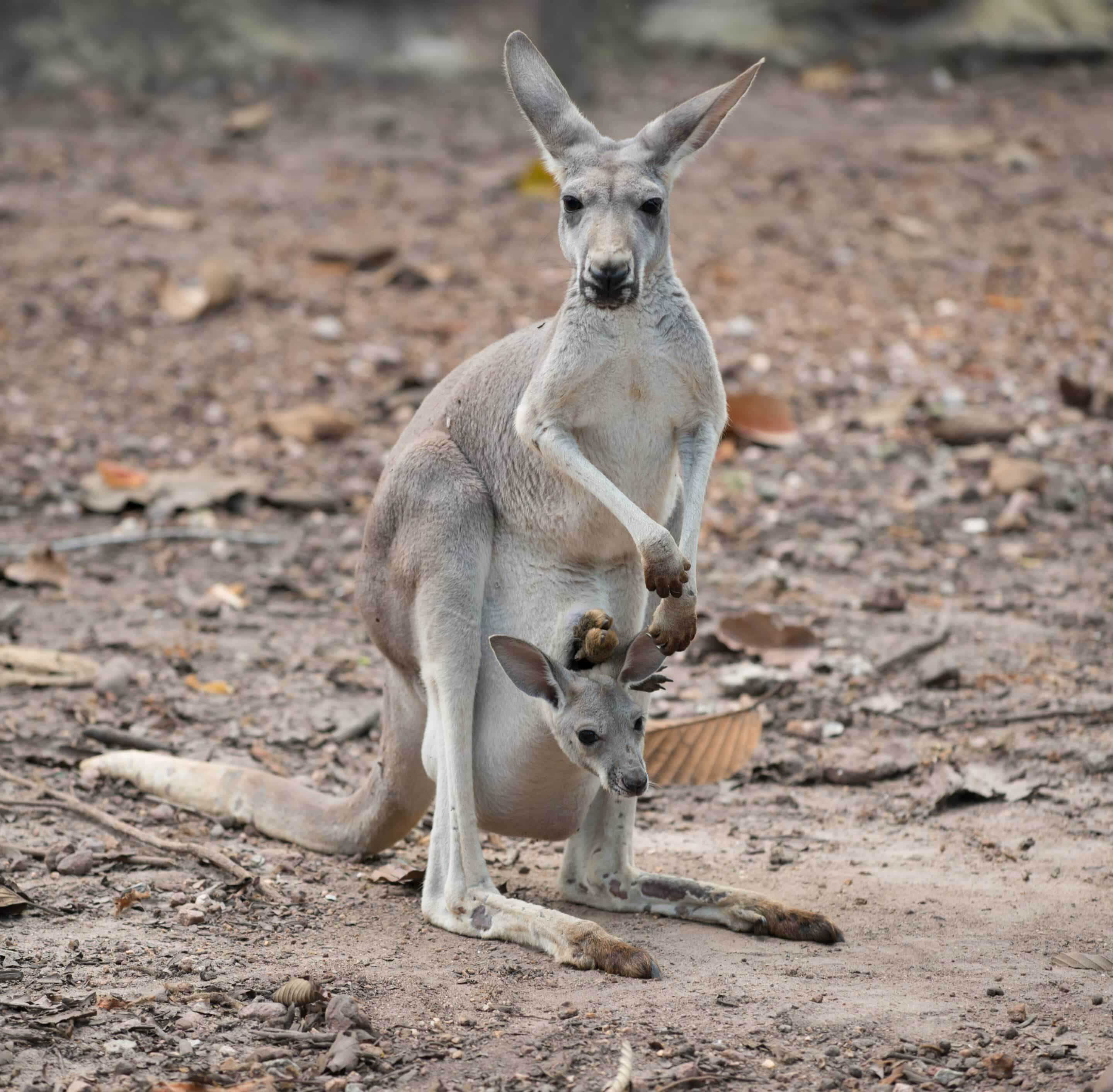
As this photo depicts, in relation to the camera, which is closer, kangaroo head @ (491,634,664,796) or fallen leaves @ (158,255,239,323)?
kangaroo head @ (491,634,664,796)

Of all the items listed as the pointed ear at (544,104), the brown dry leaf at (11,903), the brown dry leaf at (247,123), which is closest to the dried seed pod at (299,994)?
the brown dry leaf at (11,903)

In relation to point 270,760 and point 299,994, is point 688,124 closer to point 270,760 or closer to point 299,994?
point 299,994

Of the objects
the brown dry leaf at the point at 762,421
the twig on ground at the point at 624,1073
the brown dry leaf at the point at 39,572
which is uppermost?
the brown dry leaf at the point at 762,421

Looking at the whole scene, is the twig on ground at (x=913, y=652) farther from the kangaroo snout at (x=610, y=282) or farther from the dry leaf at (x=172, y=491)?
the dry leaf at (x=172, y=491)

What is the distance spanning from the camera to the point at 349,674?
5055 mm

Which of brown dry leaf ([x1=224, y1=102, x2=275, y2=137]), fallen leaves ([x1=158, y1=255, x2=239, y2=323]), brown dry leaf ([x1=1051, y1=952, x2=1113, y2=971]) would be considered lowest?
brown dry leaf ([x1=1051, y1=952, x2=1113, y2=971])

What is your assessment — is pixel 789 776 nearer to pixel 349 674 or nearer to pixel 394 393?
pixel 349 674

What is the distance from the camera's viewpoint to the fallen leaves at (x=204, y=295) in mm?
8141

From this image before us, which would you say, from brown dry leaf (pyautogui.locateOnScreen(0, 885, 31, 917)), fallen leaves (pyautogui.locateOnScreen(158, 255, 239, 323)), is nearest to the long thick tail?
brown dry leaf (pyautogui.locateOnScreen(0, 885, 31, 917))

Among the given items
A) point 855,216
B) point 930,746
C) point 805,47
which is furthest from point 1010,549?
point 805,47

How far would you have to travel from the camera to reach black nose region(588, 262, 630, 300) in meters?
3.13

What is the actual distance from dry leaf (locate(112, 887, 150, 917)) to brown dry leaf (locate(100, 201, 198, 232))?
6.37 m

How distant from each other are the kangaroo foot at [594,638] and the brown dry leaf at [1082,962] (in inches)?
45.8

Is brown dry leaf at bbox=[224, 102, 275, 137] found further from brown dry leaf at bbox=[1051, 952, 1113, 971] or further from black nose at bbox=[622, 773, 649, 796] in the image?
brown dry leaf at bbox=[1051, 952, 1113, 971]
